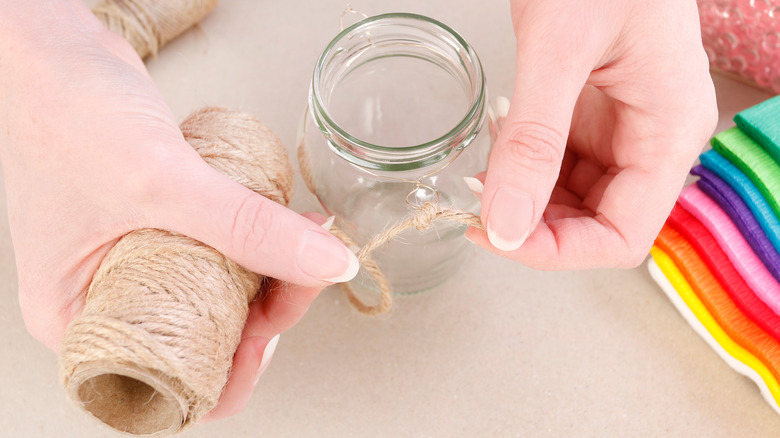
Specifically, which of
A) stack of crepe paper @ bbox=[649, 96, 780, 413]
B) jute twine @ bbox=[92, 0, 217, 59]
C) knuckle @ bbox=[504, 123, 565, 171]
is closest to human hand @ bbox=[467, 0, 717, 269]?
knuckle @ bbox=[504, 123, 565, 171]

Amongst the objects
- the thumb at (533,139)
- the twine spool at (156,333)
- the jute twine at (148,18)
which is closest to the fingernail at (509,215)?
the thumb at (533,139)

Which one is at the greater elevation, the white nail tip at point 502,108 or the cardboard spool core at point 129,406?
the white nail tip at point 502,108

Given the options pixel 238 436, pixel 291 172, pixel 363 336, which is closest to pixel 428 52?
pixel 291 172

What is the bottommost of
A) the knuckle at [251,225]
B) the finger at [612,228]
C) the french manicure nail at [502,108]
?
the finger at [612,228]

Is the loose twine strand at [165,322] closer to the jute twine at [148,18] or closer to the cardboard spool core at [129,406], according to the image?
the cardboard spool core at [129,406]

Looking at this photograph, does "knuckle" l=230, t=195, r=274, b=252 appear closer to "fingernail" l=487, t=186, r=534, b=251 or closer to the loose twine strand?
the loose twine strand
